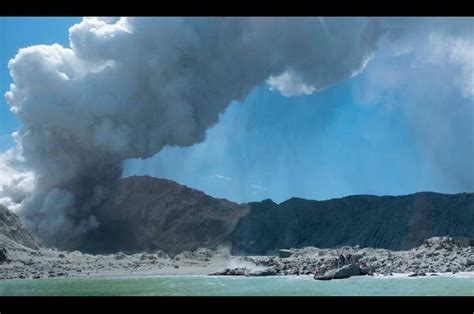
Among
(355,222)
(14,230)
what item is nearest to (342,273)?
(14,230)

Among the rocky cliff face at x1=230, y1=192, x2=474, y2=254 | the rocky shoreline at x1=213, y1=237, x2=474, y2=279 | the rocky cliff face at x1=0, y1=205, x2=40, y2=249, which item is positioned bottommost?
the rocky shoreline at x1=213, y1=237, x2=474, y2=279


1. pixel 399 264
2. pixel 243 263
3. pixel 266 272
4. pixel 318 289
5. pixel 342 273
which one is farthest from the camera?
pixel 243 263

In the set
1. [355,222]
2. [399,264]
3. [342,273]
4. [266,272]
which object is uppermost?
[355,222]

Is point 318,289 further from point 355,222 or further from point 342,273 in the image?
point 355,222

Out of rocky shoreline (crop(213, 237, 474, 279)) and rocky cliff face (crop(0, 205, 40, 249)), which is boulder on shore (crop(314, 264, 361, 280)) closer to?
rocky shoreline (crop(213, 237, 474, 279))

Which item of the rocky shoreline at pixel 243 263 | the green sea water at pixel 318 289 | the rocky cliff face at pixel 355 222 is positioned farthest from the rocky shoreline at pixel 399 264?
the rocky cliff face at pixel 355 222

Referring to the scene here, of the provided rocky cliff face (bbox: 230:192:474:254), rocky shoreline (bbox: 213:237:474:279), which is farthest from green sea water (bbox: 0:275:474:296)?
rocky cliff face (bbox: 230:192:474:254)

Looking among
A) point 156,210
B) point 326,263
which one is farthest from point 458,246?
point 156,210
